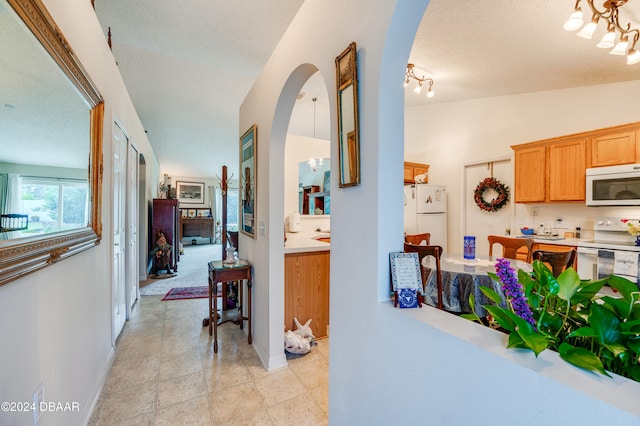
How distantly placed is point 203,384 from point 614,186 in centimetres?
470

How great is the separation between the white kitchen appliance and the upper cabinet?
1.44 feet

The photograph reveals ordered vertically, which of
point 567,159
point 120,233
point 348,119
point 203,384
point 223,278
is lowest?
point 203,384

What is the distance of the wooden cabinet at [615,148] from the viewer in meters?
3.01

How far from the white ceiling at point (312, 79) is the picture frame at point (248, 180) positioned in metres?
0.89

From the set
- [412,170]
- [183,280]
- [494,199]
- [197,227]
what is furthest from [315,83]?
[197,227]

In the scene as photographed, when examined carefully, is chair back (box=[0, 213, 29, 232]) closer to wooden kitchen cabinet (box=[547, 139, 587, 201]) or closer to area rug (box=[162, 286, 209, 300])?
area rug (box=[162, 286, 209, 300])

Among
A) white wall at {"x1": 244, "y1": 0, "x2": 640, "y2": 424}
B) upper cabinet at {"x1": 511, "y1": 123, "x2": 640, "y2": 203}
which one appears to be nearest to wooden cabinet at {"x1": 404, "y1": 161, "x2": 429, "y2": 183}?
upper cabinet at {"x1": 511, "y1": 123, "x2": 640, "y2": 203}

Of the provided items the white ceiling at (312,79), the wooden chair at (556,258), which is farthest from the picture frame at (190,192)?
the wooden chair at (556,258)

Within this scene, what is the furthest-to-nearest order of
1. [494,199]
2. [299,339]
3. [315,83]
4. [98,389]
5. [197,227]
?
[197,227], [494,199], [315,83], [299,339], [98,389]

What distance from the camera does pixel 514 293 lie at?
79 centimetres

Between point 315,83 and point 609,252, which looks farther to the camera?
point 315,83

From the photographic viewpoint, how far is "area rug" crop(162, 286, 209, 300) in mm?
3933

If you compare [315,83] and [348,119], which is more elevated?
[315,83]

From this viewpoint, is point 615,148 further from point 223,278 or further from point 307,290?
point 223,278
